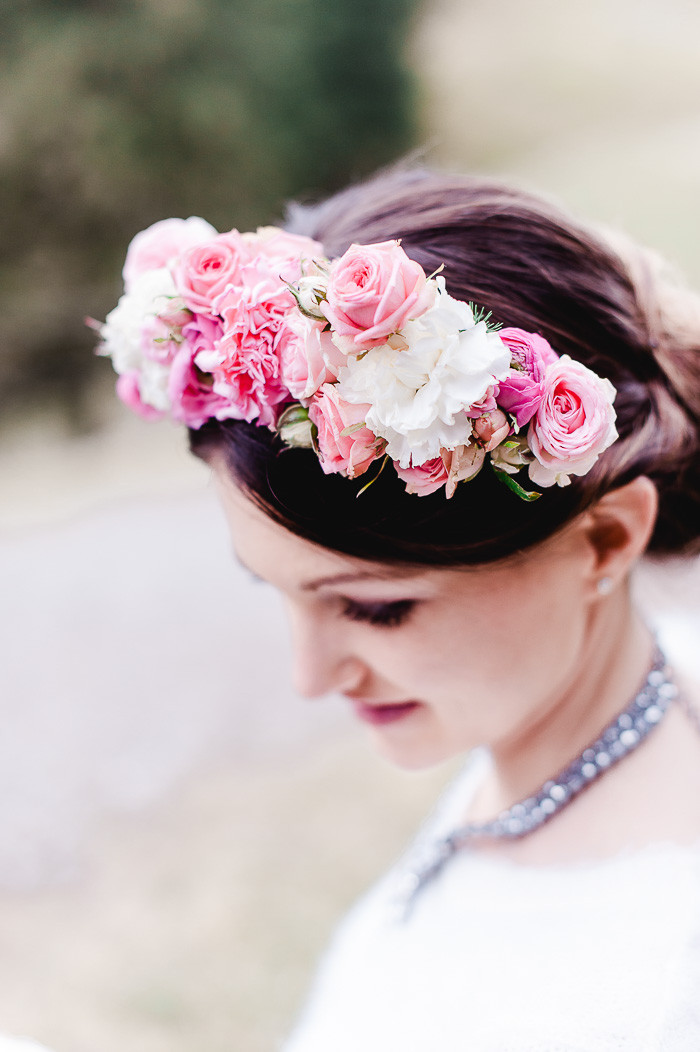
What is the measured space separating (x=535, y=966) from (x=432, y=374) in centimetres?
76

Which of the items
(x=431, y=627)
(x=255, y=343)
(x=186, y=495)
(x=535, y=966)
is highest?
(x=186, y=495)

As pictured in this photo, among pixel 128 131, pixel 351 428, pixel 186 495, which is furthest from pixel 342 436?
pixel 128 131

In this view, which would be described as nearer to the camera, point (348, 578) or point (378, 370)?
point (378, 370)

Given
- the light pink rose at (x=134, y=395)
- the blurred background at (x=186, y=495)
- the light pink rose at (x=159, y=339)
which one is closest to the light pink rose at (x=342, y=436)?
the light pink rose at (x=159, y=339)

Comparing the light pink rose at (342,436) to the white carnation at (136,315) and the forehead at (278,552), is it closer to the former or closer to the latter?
the forehead at (278,552)

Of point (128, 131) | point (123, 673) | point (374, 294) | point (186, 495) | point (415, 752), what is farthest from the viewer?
point (128, 131)

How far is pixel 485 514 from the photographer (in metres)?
1.01

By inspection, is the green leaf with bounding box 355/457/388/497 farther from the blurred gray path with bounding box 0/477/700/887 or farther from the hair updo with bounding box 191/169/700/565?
the blurred gray path with bounding box 0/477/700/887

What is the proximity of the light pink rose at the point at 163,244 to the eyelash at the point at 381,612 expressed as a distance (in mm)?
500

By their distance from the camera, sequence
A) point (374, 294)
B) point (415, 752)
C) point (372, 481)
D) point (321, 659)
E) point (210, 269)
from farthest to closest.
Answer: point (415, 752)
point (321, 659)
point (210, 269)
point (372, 481)
point (374, 294)

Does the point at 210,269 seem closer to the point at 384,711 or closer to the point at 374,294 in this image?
the point at 374,294

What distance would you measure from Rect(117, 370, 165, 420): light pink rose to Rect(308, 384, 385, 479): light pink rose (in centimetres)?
36

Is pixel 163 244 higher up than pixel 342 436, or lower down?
higher up

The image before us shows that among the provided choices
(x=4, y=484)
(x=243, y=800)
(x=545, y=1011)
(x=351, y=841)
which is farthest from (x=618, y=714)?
(x=4, y=484)
